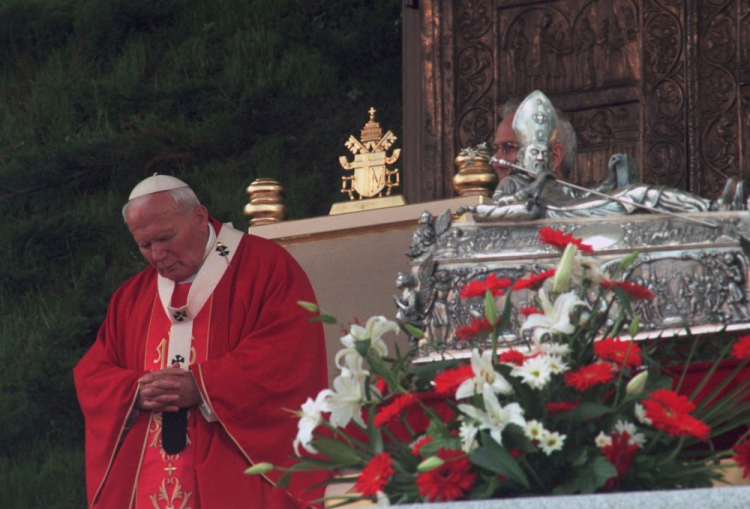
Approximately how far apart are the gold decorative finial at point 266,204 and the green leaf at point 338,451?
9.44 feet

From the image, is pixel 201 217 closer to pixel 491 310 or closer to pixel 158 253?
pixel 158 253

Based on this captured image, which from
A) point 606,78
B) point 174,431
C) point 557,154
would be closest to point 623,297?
point 557,154

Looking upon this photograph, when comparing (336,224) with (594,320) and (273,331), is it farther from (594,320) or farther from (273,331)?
(594,320)

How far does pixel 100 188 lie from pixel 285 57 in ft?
4.52

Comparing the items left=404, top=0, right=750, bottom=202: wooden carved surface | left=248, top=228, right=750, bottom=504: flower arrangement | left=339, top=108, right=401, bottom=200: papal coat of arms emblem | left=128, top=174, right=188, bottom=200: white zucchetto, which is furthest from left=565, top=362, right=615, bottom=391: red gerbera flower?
left=404, top=0, right=750, bottom=202: wooden carved surface

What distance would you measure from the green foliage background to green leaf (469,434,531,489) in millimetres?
6116

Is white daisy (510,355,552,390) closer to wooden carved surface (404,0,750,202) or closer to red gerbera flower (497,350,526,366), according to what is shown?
red gerbera flower (497,350,526,366)

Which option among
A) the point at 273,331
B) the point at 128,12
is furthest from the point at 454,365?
the point at 128,12

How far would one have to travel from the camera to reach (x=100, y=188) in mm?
8805

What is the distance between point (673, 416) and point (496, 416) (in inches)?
9.9

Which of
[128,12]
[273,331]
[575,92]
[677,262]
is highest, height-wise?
[128,12]

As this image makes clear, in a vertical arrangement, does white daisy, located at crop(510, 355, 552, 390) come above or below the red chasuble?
above

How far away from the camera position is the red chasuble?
3.97 meters

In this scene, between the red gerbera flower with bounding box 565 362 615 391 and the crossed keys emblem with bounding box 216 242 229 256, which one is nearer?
the red gerbera flower with bounding box 565 362 615 391
